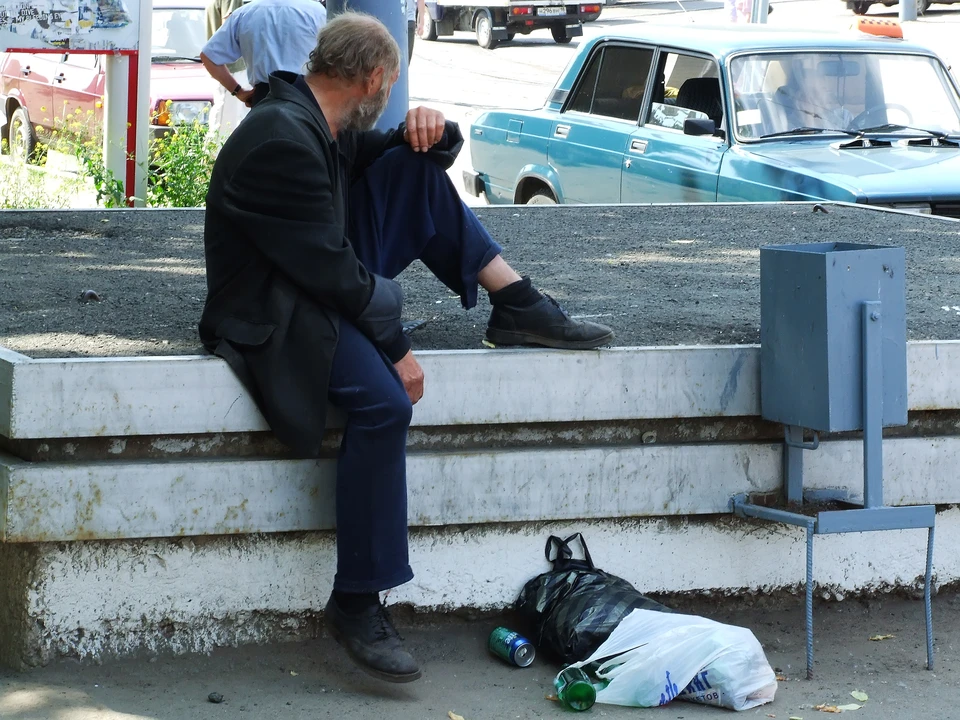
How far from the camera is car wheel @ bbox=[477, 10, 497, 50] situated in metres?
30.4

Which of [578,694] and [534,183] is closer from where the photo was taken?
[578,694]

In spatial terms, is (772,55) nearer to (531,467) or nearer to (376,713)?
(531,467)

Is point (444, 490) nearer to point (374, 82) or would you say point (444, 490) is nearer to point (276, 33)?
point (374, 82)

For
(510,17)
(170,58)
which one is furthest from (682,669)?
(510,17)

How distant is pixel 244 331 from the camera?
12.0 ft

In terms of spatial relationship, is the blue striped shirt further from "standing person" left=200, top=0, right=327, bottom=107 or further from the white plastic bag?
the white plastic bag

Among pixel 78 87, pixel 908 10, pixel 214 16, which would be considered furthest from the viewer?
pixel 908 10

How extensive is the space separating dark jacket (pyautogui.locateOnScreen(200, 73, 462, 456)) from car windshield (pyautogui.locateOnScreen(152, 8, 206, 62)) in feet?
35.3

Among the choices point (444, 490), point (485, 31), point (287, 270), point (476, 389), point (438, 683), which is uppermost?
point (485, 31)

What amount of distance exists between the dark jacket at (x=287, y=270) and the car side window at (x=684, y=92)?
15.4 feet

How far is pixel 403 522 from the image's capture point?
144 inches

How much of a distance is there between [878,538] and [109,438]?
2.37 meters

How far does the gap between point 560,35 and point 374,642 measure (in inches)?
1145

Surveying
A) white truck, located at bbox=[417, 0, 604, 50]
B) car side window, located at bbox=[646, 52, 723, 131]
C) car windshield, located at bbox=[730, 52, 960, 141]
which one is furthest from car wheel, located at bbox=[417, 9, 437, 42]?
car windshield, located at bbox=[730, 52, 960, 141]
